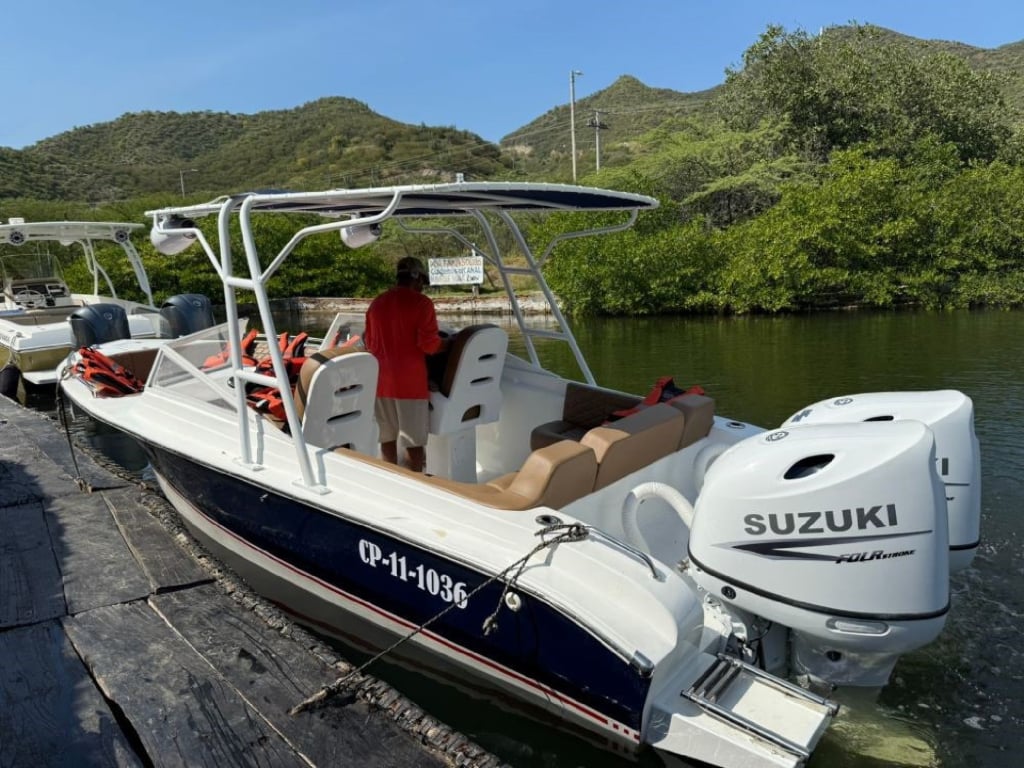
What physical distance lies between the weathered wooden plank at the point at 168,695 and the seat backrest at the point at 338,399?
45.0 inches

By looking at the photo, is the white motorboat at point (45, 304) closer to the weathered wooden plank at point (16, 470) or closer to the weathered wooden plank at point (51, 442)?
→ the weathered wooden plank at point (51, 442)

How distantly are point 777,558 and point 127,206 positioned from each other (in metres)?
37.5

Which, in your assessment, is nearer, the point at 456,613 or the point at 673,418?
the point at 456,613

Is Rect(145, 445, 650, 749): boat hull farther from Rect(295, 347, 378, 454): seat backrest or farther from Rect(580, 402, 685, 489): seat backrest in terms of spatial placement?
Rect(580, 402, 685, 489): seat backrest

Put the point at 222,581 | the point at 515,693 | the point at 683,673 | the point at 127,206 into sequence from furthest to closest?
the point at 127,206, the point at 222,581, the point at 515,693, the point at 683,673

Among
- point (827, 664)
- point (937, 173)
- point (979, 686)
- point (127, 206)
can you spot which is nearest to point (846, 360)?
point (979, 686)

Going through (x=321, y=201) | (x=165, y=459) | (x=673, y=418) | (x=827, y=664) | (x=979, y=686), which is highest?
(x=321, y=201)

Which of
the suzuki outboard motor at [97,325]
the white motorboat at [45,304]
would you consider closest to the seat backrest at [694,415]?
the suzuki outboard motor at [97,325]

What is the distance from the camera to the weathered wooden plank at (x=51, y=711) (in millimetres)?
2412

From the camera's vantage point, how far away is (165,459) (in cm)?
446

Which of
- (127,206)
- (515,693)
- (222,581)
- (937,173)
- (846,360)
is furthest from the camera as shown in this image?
(127,206)

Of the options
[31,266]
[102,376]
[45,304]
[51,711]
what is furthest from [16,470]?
[31,266]

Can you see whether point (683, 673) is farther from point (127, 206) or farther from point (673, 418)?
point (127, 206)

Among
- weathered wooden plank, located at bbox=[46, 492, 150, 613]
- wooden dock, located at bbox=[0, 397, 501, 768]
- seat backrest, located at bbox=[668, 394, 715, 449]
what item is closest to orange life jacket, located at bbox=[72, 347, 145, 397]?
weathered wooden plank, located at bbox=[46, 492, 150, 613]
